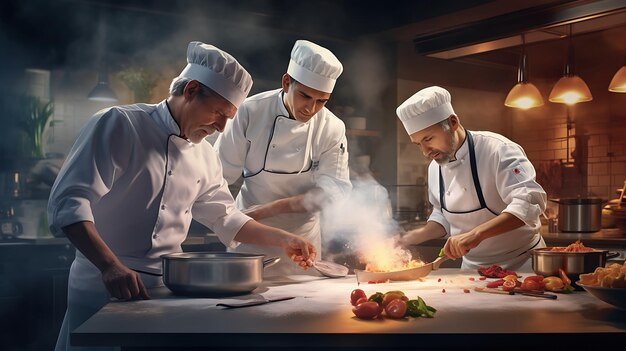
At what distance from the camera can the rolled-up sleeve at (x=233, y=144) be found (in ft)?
11.1

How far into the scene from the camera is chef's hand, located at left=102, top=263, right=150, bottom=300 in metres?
2.00

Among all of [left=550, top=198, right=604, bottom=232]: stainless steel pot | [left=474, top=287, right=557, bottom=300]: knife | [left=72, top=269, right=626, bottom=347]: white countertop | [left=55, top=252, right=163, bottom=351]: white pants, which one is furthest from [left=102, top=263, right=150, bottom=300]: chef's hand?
[left=550, top=198, right=604, bottom=232]: stainless steel pot

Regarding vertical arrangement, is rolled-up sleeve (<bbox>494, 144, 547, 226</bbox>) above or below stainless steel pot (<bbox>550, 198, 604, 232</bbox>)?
above

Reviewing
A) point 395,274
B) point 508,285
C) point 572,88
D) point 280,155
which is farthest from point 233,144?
point 572,88

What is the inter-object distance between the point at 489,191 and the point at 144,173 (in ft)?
6.05

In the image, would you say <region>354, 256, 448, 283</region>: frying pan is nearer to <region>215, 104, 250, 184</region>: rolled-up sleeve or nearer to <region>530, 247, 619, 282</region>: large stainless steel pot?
<region>530, 247, 619, 282</region>: large stainless steel pot

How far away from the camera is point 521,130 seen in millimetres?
8656

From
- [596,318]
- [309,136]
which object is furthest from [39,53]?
[596,318]

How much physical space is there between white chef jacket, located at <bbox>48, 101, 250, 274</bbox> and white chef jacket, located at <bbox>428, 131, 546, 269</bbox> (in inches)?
58.0

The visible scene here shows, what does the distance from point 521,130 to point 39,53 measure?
612 centimetres

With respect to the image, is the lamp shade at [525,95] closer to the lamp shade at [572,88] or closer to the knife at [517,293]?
the lamp shade at [572,88]

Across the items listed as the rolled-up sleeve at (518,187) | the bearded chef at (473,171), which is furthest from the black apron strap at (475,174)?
the rolled-up sleeve at (518,187)

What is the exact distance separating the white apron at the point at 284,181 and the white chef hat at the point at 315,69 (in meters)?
0.28

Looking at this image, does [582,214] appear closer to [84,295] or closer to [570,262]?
[570,262]
